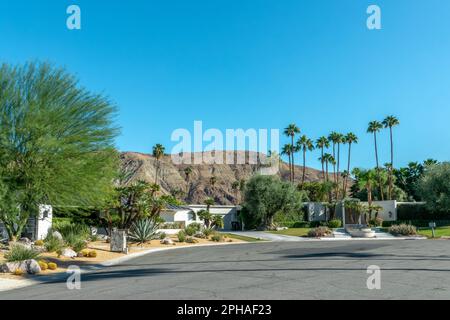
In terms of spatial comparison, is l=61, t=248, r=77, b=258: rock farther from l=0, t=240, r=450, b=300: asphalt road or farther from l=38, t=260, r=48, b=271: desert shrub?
l=0, t=240, r=450, b=300: asphalt road

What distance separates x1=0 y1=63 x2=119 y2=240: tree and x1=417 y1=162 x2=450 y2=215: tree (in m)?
46.9

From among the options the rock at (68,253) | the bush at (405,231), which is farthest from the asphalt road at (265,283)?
the bush at (405,231)

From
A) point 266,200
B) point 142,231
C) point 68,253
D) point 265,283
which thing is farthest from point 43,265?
point 266,200

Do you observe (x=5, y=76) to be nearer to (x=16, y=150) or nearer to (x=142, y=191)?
(x=16, y=150)

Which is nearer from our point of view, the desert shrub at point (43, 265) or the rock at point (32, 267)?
the rock at point (32, 267)

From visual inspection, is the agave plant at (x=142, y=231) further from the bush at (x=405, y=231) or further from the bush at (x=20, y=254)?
the bush at (x=405, y=231)

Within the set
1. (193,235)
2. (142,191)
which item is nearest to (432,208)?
(193,235)

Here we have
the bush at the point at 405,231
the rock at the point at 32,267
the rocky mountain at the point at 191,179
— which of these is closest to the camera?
the rock at the point at 32,267

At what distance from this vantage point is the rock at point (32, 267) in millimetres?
17641

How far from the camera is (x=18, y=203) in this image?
70.2 ft

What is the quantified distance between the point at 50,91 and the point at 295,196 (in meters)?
45.1

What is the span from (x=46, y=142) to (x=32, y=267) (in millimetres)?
5610

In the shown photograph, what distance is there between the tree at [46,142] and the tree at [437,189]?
4689 centimetres

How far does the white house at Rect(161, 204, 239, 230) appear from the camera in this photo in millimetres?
59016
